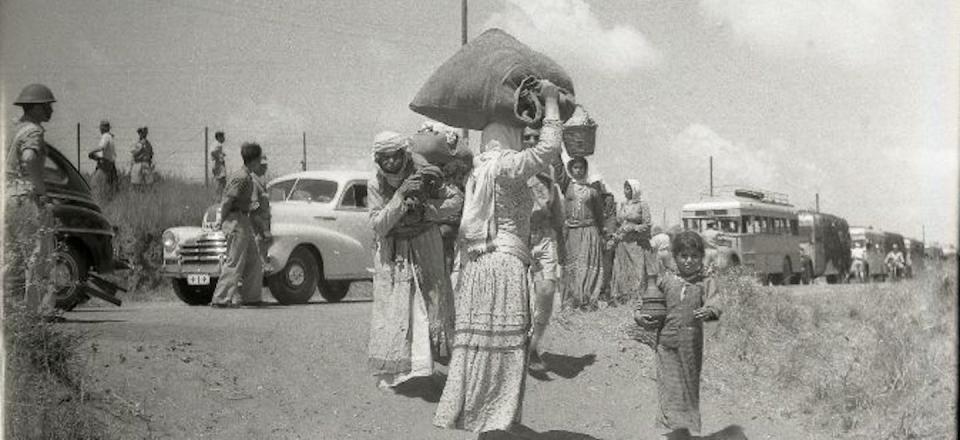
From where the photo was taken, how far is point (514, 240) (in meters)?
5.68

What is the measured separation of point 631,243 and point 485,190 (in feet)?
23.3

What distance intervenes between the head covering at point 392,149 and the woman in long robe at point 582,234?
4112mm

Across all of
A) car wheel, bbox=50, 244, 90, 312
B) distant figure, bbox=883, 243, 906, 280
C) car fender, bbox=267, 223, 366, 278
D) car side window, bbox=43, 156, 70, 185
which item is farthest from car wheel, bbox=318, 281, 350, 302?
distant figure, bbox=883, 243, 906, 280

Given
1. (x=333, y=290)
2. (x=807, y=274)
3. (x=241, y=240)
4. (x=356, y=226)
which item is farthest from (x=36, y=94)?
(x=807, y=274)

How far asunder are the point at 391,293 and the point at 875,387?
176 inches

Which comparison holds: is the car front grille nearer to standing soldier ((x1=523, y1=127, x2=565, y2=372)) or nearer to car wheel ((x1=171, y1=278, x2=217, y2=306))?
car wheel ((x1=171, y1=278, x2=217, y2=306))

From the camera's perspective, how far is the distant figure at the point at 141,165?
63.2 ft

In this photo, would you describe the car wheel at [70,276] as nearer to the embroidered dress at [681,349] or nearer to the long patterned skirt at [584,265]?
the long patterned skirt at [584,265]

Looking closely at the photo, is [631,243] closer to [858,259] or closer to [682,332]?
[682,332]

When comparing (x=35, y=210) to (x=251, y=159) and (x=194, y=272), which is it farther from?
(x=194, y=272)

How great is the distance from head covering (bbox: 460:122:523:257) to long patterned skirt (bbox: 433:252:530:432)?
0.36ft

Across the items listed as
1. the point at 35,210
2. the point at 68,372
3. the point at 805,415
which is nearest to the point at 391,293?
the point at 68,372

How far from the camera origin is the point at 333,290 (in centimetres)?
1409

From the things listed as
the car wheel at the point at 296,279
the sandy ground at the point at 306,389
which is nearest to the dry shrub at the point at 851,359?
the sandy ground at the point at 306,389
